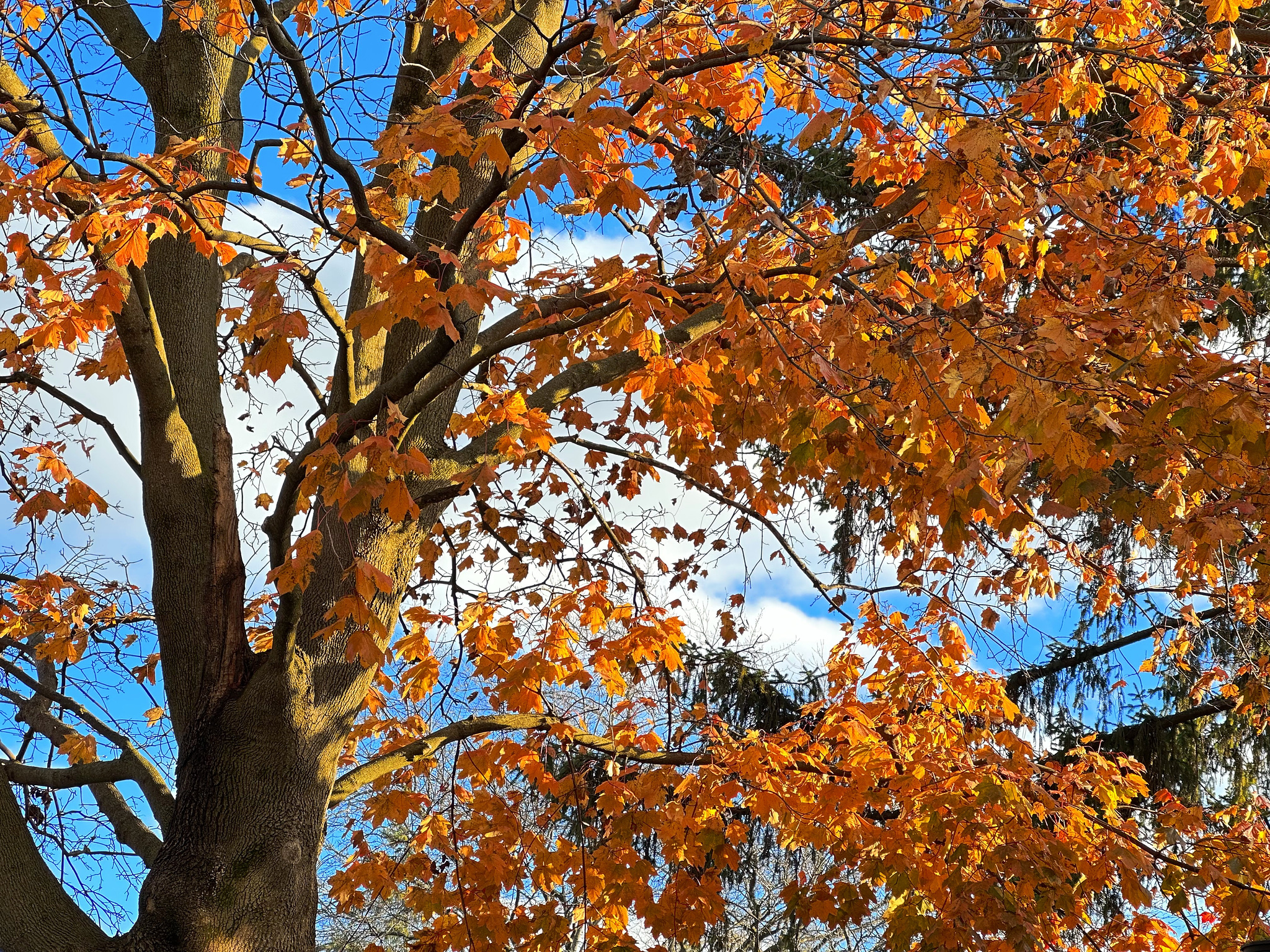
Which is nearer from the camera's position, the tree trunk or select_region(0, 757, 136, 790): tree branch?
the tree trunk

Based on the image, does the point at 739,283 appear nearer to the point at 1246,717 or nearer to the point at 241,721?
the point at 241,721

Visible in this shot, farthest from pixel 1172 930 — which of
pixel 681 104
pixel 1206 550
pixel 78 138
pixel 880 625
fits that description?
pixel 78 138

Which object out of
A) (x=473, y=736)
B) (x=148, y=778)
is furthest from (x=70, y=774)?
(x=473, y=736)

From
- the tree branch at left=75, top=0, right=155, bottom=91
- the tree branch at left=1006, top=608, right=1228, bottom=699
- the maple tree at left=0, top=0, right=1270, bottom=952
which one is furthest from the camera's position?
the tree branch at left=1006, top=608, right=1228, bottom=699

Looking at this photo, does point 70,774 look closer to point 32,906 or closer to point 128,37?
point 32,906

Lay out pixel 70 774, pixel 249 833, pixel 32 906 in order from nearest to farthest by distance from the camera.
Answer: pixel 32 906 → pixel 249 833 → pixel 70 774

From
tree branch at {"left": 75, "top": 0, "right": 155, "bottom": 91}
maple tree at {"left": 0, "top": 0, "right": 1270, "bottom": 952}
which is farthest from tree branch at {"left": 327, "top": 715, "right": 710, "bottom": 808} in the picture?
tree branch at {"left": 75, "top": 0, "right": 155, "bottom": 91}

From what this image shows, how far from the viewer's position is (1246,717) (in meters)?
8.01

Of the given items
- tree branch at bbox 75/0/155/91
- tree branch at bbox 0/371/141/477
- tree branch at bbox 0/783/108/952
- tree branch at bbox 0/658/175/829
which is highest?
tree branch at bbox 75/0/155/91

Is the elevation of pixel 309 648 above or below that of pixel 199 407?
below

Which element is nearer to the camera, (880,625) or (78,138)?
(78,138)

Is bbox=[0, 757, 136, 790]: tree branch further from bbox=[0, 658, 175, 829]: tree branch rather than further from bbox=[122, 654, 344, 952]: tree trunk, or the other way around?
bbox=[122, 654, 344, 952]: tree trunk

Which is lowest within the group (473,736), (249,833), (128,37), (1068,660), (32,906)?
(32,906)

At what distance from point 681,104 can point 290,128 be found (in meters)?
2.27
